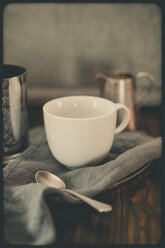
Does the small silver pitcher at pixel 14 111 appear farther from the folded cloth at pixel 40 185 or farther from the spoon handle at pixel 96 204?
the spoon handle at pixel 96 204

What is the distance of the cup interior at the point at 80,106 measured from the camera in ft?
1.71

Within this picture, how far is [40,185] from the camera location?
40cm

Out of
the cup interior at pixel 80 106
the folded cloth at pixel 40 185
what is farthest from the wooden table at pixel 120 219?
the cup interior at pixel 80 106

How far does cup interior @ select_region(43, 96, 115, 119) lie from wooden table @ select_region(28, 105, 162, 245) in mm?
124

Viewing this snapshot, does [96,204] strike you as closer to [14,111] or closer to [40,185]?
[40,185]

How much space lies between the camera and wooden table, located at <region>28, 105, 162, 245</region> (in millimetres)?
364

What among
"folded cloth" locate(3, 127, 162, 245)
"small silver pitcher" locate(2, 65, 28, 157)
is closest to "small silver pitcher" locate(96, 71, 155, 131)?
"folded cloth" locate(3, 127, 162, 245)

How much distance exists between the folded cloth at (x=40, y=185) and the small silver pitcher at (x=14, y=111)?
0.02m

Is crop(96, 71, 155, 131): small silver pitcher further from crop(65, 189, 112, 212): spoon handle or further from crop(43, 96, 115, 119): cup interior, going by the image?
crop(65, 189, 112, 212): spoon handle

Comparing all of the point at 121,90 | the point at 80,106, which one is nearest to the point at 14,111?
the point at 80,106

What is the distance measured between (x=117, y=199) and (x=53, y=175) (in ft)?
0.30

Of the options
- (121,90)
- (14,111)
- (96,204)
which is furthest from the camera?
(121,90)

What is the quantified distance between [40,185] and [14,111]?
0.15 m

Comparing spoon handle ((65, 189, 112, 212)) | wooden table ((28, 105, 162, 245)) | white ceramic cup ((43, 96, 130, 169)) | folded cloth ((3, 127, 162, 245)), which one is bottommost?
wooden table ((28, 105, 162, 245))
